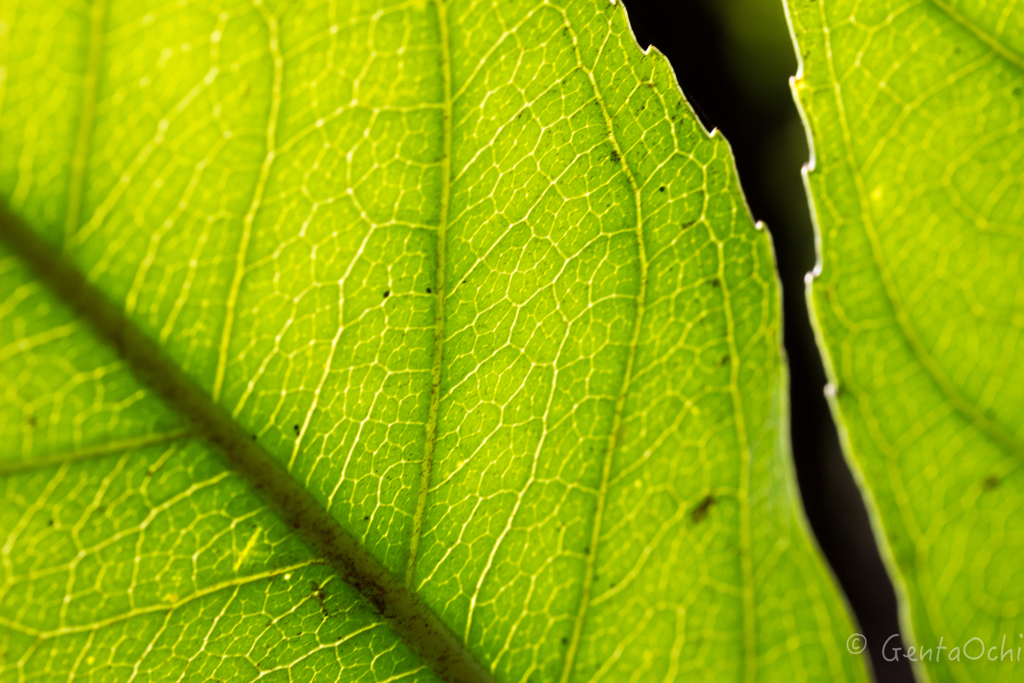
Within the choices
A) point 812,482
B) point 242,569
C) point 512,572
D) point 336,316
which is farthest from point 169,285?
point 812,482

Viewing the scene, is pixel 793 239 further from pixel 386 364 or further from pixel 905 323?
pixel 386 364

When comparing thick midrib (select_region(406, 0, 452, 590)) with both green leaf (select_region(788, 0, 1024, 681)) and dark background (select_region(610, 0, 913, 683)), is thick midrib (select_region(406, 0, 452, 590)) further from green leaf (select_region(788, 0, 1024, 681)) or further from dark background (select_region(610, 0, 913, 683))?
dark background (select_region(610, 0, 913, 683))

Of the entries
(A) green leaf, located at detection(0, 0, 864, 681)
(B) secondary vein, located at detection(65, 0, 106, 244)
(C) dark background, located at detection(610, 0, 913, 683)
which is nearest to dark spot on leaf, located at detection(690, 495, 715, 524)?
(A) green leaf, located at detection(0, 0, 864, 681)

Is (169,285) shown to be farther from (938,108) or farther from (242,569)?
(938,108)

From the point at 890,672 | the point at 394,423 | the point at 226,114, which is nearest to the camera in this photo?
the point at 226,114

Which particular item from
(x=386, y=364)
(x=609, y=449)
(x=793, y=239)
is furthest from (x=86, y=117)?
(x=793, y=239)

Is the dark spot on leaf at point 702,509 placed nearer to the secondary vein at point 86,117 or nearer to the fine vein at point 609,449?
the fine vein at point 609,449

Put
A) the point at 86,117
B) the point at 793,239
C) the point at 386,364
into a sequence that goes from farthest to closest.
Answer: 1. the point at 793,239
2. the point at 386,364
3. the point at 86,117

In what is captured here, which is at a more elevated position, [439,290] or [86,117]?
[86,117]
